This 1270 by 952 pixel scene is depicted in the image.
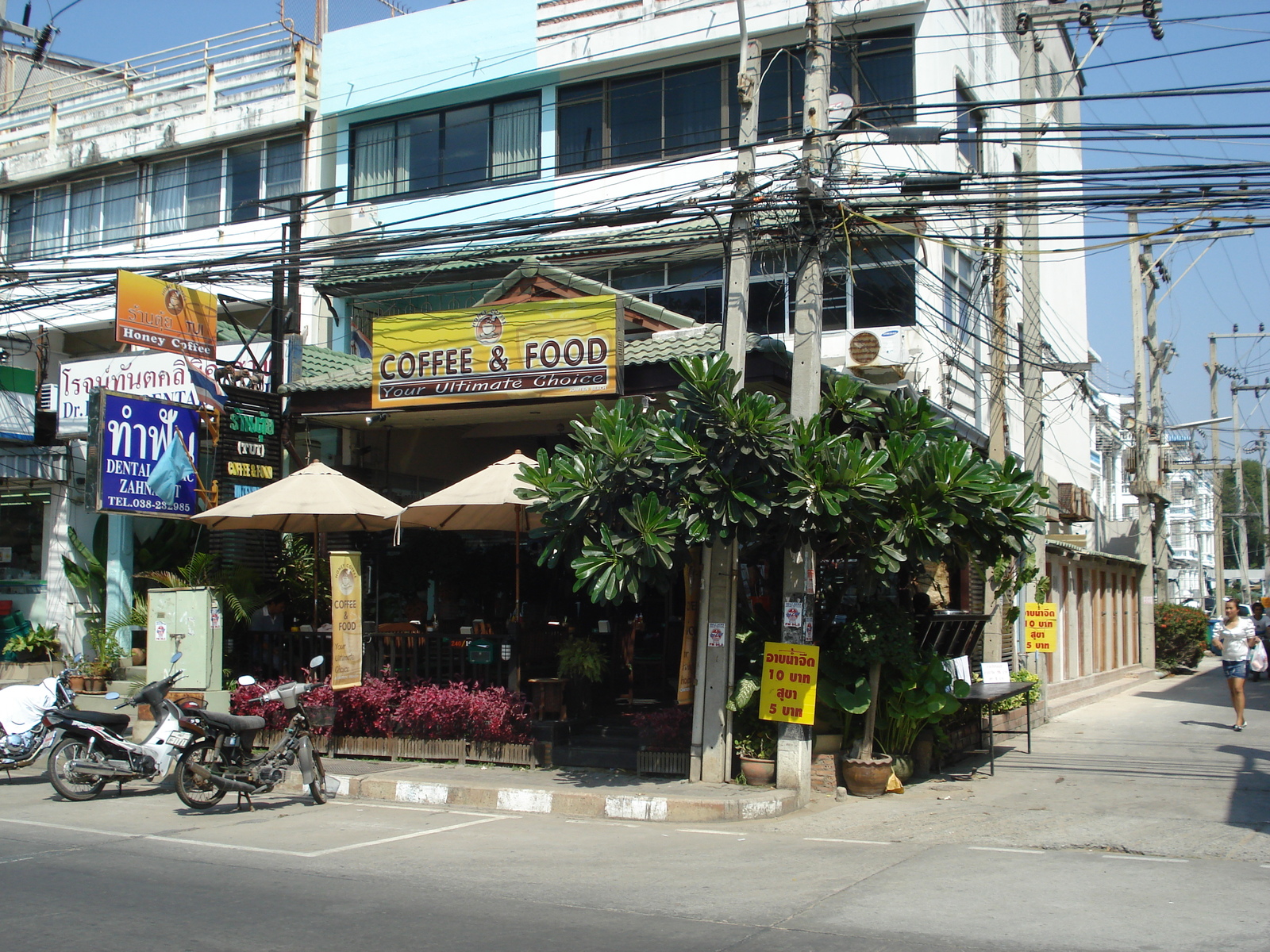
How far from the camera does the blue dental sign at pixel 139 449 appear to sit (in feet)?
44.4

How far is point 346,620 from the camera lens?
1230 centimetres

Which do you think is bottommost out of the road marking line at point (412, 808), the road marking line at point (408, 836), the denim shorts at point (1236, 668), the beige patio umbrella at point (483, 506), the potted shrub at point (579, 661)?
the road marking line at point (412, 808)

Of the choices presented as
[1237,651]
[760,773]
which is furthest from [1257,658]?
[760,773]

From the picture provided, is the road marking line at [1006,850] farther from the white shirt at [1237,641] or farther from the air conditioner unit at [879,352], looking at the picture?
the air conditioner unit at [879,352]

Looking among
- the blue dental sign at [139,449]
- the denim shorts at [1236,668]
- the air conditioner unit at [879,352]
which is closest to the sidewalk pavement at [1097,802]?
the denim shorts at [1236,668]

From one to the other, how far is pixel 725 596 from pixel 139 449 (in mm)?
8021

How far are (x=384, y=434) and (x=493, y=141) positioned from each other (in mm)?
7616

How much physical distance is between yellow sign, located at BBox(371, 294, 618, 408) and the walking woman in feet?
31.2

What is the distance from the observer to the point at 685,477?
991 centimetres

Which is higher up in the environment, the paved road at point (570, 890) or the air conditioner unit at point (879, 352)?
the air conditioner unit at point (879, 352)

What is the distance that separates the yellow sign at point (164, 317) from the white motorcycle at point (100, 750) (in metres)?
5.42

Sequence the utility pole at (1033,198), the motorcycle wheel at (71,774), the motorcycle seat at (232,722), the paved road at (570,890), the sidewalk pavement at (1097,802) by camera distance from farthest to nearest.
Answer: the utility pole at (1033,198)
the motorcycle wheel at (71,774)
the motorcycle seat at (232,722)
the sidewalk pavement at (1097,802)
the paved road at (570,890)

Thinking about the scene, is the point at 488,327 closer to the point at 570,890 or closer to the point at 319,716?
the point at 319,716

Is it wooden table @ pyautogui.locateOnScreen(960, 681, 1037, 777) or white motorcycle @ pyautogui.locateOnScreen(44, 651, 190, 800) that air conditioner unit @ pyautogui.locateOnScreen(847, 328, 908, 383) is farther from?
white motorcycle @ pyautogui.locateOnScreen(44, 651, 190, 800)
